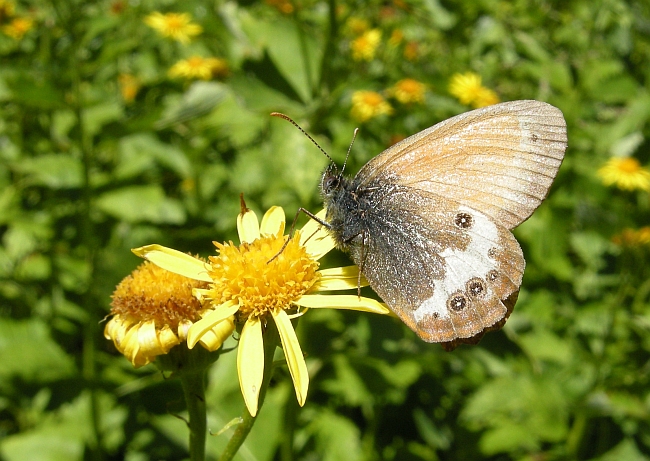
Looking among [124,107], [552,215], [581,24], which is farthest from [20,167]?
[581,24]

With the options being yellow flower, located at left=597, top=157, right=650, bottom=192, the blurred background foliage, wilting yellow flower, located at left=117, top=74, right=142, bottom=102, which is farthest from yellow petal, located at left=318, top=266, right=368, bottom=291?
wilting yellow flower, located at left=117, top=74, right=142, bottom=102

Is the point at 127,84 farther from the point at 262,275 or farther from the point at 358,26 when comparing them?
the point at 262,275

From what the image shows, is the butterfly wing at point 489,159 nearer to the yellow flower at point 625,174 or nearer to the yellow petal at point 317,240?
the yellow petal at point 317,240

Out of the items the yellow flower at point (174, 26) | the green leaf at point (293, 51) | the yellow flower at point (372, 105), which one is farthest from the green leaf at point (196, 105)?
the yellow flower at point (174, 26)

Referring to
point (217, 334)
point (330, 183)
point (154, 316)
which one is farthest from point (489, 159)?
point (154, 316)

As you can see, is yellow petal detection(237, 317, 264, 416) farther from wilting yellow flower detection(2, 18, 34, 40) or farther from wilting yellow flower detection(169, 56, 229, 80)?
wilting yellow flower detection(2, 18, 34, 40)
